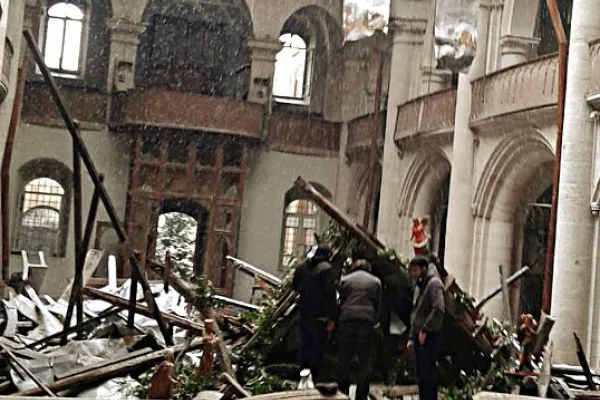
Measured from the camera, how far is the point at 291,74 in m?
33.5

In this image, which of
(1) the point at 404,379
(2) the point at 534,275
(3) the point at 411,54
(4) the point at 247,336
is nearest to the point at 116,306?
(4) the point at 247,336

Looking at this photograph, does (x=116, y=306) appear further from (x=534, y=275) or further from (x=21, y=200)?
(x=21, y=200)

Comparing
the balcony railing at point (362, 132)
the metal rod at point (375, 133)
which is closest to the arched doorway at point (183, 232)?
the balcony railing at point (362, 132)

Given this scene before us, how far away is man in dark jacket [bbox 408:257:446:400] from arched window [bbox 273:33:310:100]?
22409mm

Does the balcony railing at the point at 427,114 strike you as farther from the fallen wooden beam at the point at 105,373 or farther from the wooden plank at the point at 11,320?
the fallen wooden beam at the point at 105,373

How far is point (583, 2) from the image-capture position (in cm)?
1778

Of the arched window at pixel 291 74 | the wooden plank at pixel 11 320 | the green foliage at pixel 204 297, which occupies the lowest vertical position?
the wooden plank at pixel 11 320

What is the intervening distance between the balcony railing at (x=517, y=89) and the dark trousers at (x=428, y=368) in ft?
29.6

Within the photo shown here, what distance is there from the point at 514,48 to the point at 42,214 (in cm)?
1493

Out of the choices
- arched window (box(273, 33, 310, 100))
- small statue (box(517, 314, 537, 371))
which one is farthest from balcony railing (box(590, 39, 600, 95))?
arched window (box(273, 33, 310, 100))

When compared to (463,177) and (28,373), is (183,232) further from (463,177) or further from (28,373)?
(28,373)

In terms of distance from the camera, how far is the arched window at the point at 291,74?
33.4 m

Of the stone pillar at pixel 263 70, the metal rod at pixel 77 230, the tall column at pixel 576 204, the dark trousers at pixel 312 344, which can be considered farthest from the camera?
the stone pillar at pixel 263 70

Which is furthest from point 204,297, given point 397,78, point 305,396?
point 397,78
